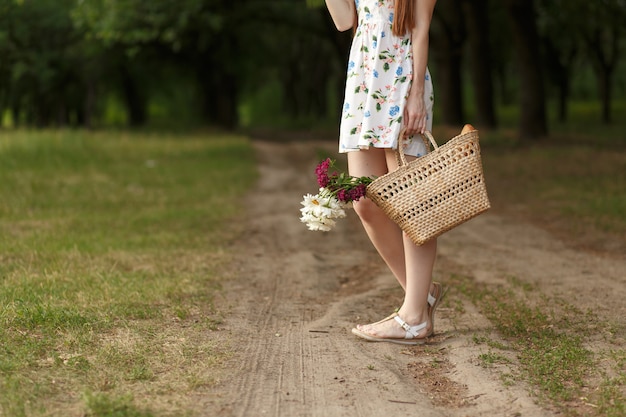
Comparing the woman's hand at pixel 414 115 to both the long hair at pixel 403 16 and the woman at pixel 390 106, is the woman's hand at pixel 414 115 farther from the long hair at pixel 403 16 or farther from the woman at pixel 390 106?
the long hair at pixel 403 16

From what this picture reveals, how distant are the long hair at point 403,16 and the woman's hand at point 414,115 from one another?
0.32m

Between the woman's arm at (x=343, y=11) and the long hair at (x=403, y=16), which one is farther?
the woman's arm at (x=343, y=11)

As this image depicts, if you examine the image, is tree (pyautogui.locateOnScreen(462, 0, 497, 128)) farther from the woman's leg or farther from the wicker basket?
the wicker basket

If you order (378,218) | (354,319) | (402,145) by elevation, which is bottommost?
(354,319)

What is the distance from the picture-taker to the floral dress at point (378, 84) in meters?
4.70

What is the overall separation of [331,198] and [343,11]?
1014mm

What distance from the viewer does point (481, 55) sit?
2364 cm

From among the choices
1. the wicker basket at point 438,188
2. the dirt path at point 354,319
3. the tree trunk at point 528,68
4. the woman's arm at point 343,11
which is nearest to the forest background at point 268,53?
the tree trunk at point 528,68

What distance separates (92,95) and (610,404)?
33465mm

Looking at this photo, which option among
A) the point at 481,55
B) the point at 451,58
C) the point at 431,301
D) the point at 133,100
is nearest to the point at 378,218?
the point at 431,301

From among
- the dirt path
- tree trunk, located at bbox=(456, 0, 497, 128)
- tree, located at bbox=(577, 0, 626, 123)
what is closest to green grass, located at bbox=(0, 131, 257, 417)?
the dirt path

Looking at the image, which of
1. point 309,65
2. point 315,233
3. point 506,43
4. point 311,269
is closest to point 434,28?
point 506,43

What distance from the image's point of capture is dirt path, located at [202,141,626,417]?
3803 millimetres

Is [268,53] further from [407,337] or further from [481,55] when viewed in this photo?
[407,337]
